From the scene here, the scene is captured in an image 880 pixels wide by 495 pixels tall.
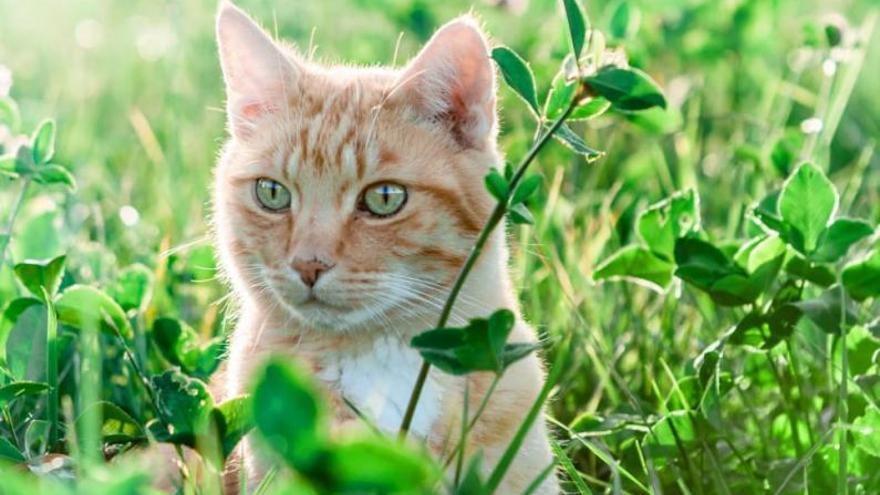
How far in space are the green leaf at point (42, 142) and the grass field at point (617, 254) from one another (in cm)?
3

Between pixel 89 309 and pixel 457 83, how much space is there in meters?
0.58

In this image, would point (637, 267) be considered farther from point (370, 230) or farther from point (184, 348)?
point (184, 348)

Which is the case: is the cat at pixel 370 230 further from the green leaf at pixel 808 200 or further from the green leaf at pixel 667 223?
the green leaf at pixel 808 200

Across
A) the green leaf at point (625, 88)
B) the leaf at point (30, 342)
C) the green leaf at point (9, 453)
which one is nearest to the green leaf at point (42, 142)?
the leaf at point (30, 342)

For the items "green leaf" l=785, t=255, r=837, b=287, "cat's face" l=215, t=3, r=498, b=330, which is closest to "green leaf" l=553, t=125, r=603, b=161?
"cat's face" l=215, t=3, r=498, b=330

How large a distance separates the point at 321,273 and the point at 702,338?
828 millimetres

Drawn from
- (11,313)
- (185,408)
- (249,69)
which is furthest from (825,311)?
(11,313)

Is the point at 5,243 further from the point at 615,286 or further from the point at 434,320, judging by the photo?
the point at 615,286

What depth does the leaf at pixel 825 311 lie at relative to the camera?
1.58 m

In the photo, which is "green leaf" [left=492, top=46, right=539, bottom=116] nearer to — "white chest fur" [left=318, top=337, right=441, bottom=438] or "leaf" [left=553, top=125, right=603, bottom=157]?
"leaf" [left=553, top=125, right=603, bottom=157]

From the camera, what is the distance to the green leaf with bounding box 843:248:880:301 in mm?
1636

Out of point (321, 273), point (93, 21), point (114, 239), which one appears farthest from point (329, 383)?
point (93, 21)

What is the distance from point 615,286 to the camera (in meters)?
2.41

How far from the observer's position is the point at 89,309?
5.39 feet
